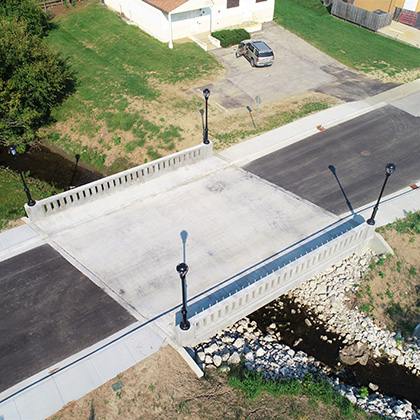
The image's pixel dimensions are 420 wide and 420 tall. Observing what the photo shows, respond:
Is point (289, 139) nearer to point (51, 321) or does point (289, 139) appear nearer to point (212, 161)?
point (212, 161)

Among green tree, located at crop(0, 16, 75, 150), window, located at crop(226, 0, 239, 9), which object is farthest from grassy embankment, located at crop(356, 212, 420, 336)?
window, located at crop(226, 0, 239, 9)

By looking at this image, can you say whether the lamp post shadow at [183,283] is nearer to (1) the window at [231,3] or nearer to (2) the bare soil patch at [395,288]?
(2) the bare soil patch at [395,288]

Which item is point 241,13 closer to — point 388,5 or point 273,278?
point 388,5

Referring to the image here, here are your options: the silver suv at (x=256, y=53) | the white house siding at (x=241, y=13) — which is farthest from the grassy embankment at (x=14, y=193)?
the white house siding at (x=241, y=13)

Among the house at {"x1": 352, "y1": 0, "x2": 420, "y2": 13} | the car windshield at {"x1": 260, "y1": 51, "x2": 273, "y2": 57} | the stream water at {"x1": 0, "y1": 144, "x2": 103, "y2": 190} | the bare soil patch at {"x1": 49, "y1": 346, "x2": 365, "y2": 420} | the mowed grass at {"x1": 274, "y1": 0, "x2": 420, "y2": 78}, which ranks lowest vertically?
the stream water at {"x1": 0, "y1": 144, "x2": 103, "y2": 190}

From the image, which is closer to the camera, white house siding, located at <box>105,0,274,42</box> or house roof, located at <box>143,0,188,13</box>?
house roof, located at <box>143,0,188,13</box>

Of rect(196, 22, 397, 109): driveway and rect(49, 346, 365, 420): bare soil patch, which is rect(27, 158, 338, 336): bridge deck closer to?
rect(49, 346, 365, 420): bare soil patch

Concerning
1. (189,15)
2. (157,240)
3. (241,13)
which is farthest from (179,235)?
(241,13)
